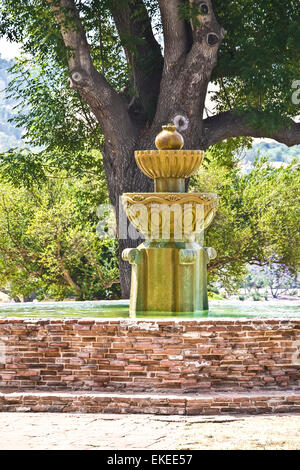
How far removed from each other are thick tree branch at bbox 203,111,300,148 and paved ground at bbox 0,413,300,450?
9.73 m

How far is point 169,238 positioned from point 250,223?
21.1 metres

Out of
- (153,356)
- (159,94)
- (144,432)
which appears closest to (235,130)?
(159,94)

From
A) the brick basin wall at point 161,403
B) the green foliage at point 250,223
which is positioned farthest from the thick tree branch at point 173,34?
the green foliage at point 250,223

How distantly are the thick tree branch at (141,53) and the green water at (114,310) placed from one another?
20.1 feet

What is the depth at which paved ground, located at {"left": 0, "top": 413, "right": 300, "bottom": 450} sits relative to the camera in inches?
242

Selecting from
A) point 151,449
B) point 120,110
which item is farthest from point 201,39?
point 151,449

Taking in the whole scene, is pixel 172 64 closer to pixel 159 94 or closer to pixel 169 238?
pixel 159 94

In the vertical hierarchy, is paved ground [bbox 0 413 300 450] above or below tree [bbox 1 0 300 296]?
below

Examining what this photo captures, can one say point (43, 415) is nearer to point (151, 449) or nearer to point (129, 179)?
point (151, 449)

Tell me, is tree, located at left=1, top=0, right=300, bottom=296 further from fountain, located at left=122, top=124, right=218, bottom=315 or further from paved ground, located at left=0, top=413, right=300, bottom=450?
paved ground, located at left=0, top=413, right=300, bottom=450

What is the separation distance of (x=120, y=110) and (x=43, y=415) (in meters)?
9.56

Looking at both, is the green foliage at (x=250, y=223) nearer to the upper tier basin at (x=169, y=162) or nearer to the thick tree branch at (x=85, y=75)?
the thick tree branch at (x=85, y=75)

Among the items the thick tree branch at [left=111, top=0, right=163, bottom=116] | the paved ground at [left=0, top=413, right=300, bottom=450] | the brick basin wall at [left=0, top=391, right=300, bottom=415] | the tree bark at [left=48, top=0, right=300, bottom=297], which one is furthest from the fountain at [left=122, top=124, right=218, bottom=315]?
the thick tree branch at [left=111, top=0, right=163, bottom=116]

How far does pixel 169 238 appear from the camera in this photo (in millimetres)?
10258
